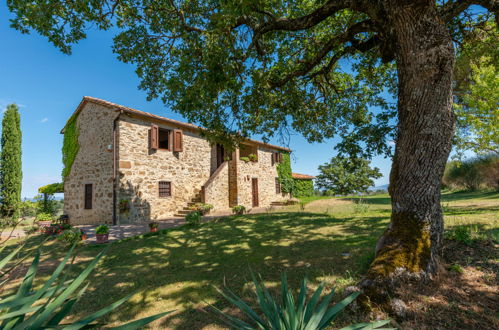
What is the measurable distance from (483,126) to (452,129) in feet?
31.2

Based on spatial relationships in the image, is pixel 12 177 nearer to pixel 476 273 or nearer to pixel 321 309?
pixel 321 309

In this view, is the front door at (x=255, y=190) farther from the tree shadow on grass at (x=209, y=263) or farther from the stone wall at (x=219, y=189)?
the tree shadow on grass at (x=209, y=263)

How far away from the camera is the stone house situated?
1068 centimetres

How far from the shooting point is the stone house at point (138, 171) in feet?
35.0

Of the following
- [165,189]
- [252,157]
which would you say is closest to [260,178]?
[252,157]

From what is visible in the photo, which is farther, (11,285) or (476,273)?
(11,285)

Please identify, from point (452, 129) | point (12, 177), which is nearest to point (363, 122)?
point (452, 129)

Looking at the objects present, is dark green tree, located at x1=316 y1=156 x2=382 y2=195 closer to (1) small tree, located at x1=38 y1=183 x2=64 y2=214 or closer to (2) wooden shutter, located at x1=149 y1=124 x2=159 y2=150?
(2) wooden shutter, located at x1=149 y1=124 x2=159 y2=150

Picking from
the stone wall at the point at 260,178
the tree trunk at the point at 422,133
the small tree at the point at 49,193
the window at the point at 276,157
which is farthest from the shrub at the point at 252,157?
the tree trunk at the point at 422,133

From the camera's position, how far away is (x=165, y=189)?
492 inches

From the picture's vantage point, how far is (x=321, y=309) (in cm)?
172

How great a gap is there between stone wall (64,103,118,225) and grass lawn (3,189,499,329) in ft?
12.9

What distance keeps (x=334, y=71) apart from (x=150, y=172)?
31.3ft

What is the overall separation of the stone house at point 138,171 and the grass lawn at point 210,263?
374cm
